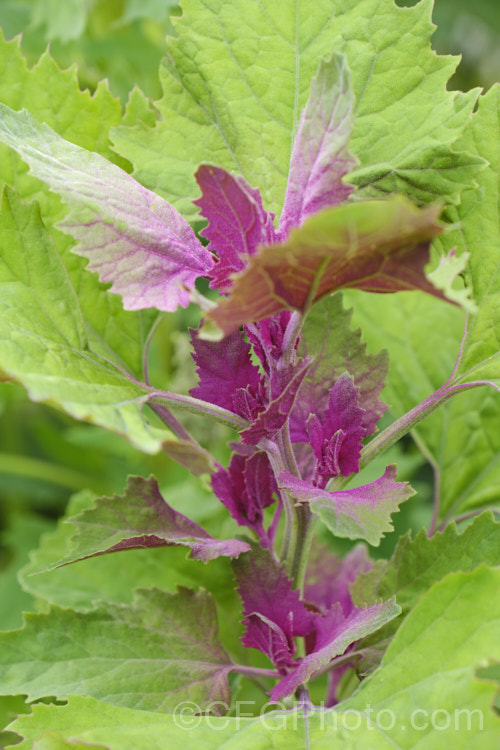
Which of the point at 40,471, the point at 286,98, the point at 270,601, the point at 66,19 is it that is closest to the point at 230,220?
the point at 286,98

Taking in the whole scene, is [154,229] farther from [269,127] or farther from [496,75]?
[496,75]

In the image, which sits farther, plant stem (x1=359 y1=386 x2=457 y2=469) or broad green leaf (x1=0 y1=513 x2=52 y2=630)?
broad green leaf (x1=0 y1=513 x2=52 y2=630)

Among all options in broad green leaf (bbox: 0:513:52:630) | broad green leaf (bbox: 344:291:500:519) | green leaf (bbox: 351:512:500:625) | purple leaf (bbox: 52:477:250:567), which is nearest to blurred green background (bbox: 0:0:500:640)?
broad green leaf (bbox: 0:513:52:630)

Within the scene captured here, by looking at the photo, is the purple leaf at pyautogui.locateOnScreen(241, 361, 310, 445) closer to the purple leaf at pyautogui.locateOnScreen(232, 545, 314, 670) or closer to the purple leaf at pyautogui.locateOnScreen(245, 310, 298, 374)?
the purple leaf at pyautogui.locateOnScreen(245, 310, 298, 374)

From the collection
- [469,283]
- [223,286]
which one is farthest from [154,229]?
[469,283]

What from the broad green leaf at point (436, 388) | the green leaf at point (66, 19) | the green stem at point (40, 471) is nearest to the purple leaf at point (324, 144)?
the broad green leaf at point (436, 388)

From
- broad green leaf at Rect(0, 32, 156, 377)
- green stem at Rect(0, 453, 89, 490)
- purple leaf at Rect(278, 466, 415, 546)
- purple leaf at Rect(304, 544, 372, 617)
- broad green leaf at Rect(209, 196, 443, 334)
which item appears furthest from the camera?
green stem at Rect(0, 453, 89, 490)
